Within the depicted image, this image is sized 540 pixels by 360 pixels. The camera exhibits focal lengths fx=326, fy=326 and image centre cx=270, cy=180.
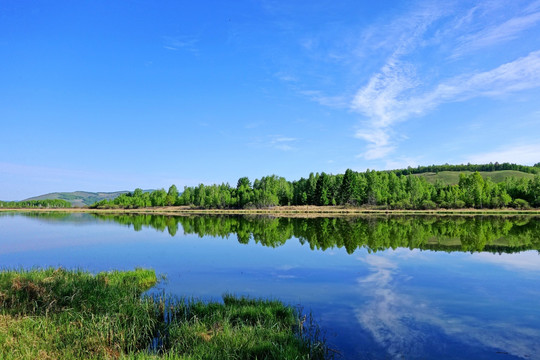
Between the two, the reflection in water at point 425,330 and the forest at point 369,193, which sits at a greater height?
the forest at point 369,193

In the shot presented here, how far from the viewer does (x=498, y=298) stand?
15.5 metres

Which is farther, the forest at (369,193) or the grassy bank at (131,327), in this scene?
the forest at (369,193)

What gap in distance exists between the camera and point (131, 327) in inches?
411

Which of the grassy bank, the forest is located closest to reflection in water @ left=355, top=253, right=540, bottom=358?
the grassy bank

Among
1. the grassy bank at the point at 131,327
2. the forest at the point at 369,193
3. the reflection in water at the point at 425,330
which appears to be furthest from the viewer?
the forest at the point at 369,193

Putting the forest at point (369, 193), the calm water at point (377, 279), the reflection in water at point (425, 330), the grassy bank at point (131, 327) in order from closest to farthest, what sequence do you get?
the grassy bank at point (131, 327), the reflection in water at point (425, 330), the calm water at point (377, 279), the forest at point (369, 193)

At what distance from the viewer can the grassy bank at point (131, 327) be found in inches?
334

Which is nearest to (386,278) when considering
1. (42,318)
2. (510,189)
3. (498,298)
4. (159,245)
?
(498,298)

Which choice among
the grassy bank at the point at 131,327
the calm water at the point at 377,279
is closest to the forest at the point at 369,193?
the calm water at the point at 377,279

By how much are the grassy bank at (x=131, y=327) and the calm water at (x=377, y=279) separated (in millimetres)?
2059

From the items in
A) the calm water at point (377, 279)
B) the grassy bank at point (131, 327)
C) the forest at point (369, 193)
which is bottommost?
the calm water at point (377, 279)

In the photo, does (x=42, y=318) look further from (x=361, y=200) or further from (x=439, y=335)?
(x=361, y=200)

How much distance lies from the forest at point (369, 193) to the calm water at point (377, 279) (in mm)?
68735

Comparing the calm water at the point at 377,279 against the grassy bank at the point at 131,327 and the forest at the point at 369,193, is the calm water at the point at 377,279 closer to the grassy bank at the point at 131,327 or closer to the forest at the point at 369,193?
the grassy bank at the point at 131,327
